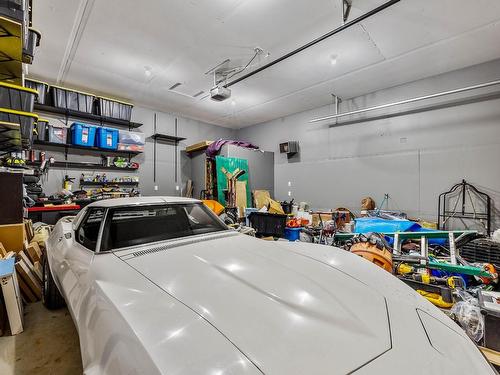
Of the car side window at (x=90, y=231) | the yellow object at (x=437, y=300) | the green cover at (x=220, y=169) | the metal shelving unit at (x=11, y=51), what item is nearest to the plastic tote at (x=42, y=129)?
the metal shelving unit at (x=11, y=51)

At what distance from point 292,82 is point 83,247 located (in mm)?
5234

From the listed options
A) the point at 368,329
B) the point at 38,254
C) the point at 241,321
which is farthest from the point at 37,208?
the point at 368,329

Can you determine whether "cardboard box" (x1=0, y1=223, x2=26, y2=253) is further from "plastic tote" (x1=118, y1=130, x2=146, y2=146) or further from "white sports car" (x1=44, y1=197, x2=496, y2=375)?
"plastic tote" (x1=118, y1=130, x2=146, y2=146)

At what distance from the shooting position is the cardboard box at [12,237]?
3.13 meters

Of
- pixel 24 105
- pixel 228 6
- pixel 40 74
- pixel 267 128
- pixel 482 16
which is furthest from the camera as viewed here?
pixel 267 128

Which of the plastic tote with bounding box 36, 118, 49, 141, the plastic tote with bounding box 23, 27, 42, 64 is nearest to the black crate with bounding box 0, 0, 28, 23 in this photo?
the plastic tote with bounding box 23, 27, 42, 64

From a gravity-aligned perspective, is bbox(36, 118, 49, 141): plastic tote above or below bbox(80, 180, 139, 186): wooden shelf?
above

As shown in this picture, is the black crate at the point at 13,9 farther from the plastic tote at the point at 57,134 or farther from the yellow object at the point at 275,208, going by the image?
the yellow object at the point at 275,208

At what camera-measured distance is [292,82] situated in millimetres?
5590

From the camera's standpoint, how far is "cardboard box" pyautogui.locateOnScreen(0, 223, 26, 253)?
3.13 meters

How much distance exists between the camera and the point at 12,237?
10.4 ft

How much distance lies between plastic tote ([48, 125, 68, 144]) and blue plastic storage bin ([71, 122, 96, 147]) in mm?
161

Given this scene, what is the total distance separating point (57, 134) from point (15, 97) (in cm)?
357

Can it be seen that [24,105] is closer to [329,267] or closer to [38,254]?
[38,254]
